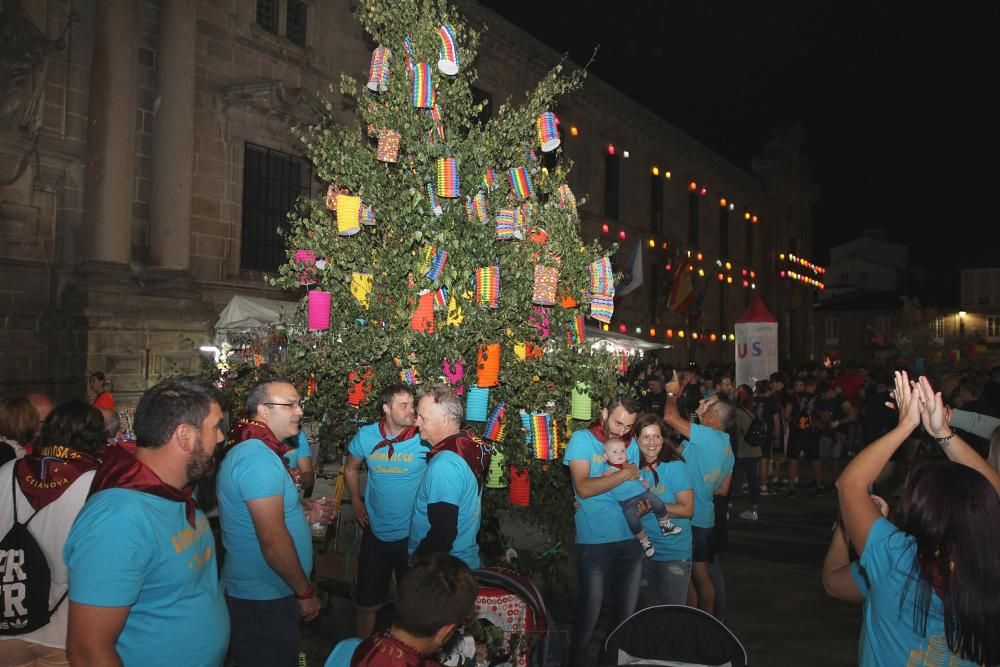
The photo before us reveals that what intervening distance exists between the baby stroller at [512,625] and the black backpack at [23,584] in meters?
1.94

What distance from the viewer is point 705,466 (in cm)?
609

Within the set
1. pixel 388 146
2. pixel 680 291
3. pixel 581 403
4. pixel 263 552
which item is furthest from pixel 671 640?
pixel 680 291

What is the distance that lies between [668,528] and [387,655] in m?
3.24

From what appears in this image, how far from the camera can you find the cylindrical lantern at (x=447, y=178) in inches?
230

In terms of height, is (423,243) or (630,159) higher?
(630,159)

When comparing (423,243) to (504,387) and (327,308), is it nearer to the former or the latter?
(327,308)

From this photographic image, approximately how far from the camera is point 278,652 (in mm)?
3973

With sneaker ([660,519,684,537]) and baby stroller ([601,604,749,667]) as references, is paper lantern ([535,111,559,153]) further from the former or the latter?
baby stroller ([601,604,749,667])

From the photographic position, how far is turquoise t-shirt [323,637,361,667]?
8.86 feet

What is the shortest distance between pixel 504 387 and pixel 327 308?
1.58 meters

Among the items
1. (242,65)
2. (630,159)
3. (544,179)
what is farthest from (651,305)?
(544,179)

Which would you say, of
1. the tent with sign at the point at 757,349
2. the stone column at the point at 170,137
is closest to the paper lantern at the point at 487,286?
the stone column at the point at 170,137

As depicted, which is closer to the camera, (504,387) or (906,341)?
(504,387)

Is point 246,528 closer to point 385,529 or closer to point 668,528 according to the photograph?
point 385,529
